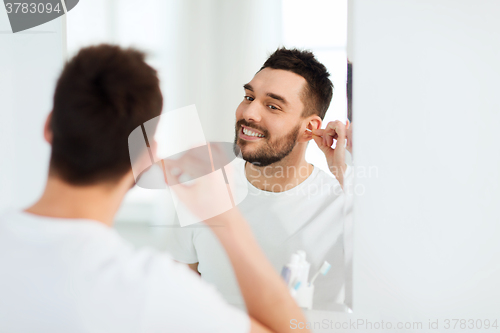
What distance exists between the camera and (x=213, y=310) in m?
0.65

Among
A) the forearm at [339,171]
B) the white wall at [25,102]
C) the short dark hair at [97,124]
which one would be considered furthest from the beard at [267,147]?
the white wall at [25,102]

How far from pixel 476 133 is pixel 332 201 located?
373 mm

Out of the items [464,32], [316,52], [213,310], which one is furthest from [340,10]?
[213,310]

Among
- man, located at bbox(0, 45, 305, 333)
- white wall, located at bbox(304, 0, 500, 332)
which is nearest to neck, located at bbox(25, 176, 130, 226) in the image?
man, located at bbox(0, 45, 305, 333)

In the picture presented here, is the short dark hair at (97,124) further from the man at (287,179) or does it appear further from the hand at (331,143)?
the hand at (331,143)

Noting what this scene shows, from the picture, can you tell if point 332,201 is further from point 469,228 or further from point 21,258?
point 21,258

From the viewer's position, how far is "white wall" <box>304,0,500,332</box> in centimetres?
91

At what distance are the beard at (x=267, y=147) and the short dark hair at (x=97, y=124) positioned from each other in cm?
22

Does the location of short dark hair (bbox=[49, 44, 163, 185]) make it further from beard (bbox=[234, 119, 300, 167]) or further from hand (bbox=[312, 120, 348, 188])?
hand (bbox=[312, 120, 348, 188])

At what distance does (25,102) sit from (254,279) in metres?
0.76

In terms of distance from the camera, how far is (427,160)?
921mm

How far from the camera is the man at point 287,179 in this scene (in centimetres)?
88

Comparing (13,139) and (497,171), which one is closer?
(497,171)

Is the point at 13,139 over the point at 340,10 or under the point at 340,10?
under
